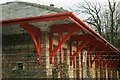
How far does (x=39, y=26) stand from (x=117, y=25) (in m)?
25.0

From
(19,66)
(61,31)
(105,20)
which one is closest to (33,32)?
(61,31)

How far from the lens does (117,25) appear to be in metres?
34.7

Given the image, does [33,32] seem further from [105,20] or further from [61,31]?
[105,20]

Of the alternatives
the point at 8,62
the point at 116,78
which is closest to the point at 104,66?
the point at 116,78

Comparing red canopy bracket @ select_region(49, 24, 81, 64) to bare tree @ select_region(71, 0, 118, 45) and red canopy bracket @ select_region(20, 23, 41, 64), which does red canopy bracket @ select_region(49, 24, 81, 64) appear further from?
bare tree @ select_region(71, 0, 118, 45)

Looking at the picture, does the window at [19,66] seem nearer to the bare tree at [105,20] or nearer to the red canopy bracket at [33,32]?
the red canopy bracket at [33,32]

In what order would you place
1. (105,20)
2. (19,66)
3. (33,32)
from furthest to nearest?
1. (105,20)
2. (19,66)
3. (33,32)

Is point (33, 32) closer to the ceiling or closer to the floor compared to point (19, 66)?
closer to the ceiling

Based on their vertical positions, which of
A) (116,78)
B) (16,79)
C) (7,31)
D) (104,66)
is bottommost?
(116,78)

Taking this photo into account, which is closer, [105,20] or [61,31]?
[61,31]

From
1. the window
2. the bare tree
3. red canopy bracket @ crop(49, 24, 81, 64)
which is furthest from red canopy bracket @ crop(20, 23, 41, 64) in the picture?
the bare tree

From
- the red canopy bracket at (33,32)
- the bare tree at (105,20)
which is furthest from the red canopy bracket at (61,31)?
the bare tree at (105,20)

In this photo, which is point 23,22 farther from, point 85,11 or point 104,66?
point 85,11

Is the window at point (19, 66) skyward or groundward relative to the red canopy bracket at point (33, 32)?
groundward
